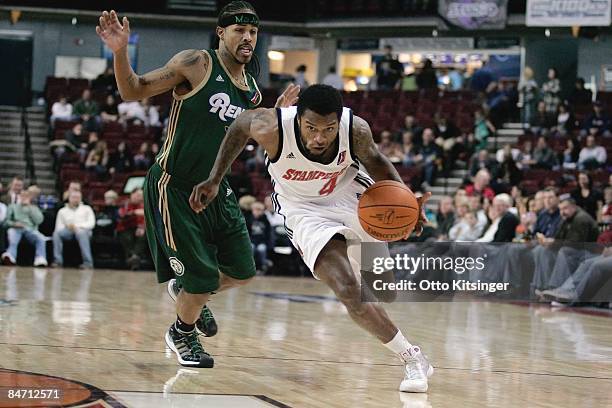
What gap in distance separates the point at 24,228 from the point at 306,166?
10.7 meters

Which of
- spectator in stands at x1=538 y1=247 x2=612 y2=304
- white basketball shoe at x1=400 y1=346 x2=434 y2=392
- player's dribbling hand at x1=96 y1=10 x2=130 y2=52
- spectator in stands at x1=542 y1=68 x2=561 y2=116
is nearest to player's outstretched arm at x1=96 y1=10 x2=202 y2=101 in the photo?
player's dribbling hand at x1=96 y1=10 x2=130 y2=52

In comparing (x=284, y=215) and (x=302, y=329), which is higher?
(x=284, y=215)

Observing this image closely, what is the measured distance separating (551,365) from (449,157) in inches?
502

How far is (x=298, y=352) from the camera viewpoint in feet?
21.5

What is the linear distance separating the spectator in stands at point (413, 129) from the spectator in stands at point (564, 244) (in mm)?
7329

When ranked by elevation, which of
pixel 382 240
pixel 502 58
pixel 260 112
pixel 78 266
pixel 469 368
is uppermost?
pixel 502 58

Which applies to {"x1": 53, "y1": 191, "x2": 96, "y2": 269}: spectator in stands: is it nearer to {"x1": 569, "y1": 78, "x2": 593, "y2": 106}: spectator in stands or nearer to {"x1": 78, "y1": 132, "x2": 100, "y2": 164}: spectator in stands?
{"x1": 78, "y1": 132, "x2": 100, "y2": 164}: spectator in stands

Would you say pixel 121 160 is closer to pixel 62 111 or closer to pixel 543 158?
pixel 62 111

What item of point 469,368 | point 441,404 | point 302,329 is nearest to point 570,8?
point 302,329

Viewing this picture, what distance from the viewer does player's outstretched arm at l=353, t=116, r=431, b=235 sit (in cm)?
525

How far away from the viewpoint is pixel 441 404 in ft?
15.6

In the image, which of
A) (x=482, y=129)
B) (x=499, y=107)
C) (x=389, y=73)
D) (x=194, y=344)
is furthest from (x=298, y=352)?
(x=389, y=73)

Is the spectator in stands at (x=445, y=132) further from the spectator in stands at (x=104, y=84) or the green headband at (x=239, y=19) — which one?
the green headband at (x=239, y=19)

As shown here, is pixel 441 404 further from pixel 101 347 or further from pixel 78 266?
pixel 78 266
